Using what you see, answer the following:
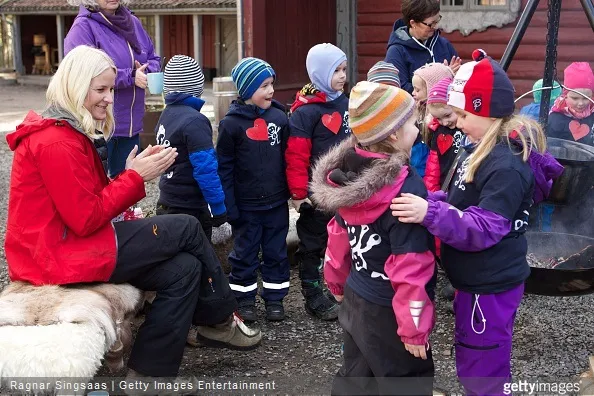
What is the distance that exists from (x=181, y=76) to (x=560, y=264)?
2.37m

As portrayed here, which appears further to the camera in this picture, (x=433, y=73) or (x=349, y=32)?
(x=349, y=32)

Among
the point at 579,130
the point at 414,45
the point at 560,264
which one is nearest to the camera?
the point at 560,264

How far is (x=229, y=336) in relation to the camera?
12.7 ft

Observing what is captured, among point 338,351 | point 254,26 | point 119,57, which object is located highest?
point 254,26

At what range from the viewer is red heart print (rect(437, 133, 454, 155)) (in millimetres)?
4289

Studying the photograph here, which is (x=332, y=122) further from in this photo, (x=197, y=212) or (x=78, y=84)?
(x=78, y=84)

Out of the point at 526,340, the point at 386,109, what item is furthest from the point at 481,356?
the point at 526,340

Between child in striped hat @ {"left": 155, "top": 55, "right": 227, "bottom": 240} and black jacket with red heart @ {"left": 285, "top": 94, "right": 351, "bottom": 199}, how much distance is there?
0.48 m

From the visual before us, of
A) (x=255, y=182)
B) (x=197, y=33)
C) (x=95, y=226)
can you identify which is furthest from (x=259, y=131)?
(x=197, y=33)

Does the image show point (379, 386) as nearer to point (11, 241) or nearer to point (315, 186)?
point (315, 186)

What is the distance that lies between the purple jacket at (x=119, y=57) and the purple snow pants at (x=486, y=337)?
9.13ft

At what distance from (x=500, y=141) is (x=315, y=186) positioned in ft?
2.45

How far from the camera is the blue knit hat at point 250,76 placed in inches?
164
